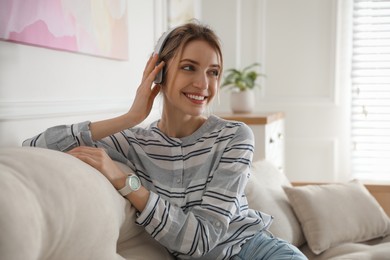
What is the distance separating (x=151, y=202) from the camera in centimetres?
140

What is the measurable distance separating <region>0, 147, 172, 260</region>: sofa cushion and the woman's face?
494 mm

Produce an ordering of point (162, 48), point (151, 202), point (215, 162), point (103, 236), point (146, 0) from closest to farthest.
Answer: point (103, 236)
point (151, 202)
point (215, 162)
point (162, 48)
point (146, 0)

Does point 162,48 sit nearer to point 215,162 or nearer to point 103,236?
point 215,162

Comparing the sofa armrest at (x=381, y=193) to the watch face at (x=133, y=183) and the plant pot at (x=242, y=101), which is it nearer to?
the plant pot at (x=242, y=101)

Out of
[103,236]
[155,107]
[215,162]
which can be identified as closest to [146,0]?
[155,107]

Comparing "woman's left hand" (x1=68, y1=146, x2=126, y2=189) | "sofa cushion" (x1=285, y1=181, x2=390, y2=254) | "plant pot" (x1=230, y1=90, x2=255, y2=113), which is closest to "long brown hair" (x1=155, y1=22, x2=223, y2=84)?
"woman's left hand" (x1=68, y1=146, x2=126, y2=189)

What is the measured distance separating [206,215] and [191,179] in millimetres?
155

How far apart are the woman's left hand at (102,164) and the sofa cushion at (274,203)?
3.03 ft

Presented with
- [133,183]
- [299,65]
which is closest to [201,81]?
[133,183]

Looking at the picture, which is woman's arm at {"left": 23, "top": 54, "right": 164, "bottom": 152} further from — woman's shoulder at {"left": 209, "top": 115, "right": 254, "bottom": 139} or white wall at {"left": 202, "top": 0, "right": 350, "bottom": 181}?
white wall at {"left": 202, "top": 0, "right": 350, "bottom": 181}

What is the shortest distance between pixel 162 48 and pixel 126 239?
626mm

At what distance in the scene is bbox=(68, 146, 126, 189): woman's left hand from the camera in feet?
4.42

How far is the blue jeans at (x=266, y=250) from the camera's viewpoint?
5.08ft

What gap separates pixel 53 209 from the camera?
3.27 feet
